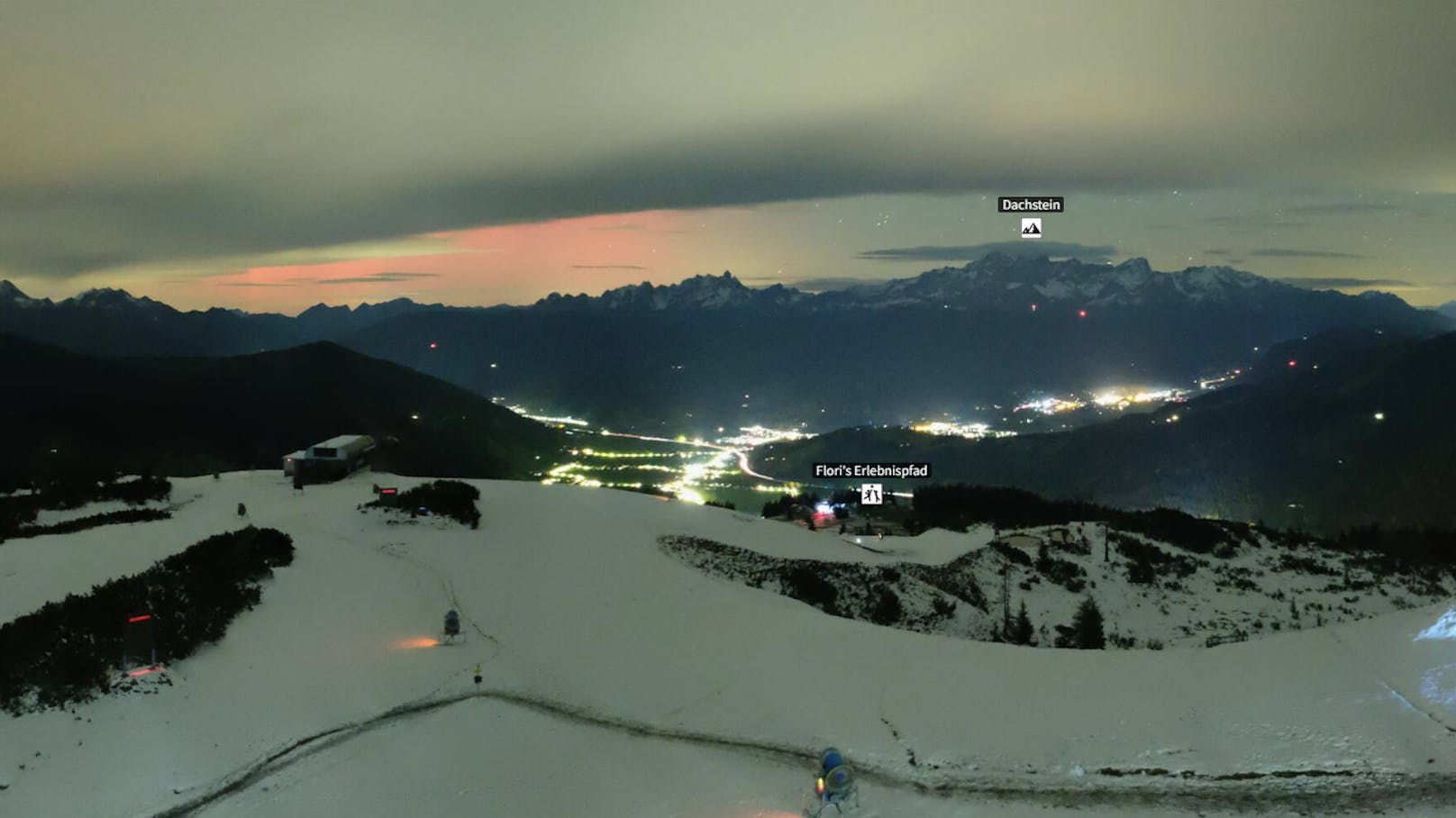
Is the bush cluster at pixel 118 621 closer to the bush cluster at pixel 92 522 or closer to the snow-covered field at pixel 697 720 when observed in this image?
the snow-covered field at pixel 697 720

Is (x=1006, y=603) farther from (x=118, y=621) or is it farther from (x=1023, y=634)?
(x=118, y=621)

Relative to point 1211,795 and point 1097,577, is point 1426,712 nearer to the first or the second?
point 1211,795

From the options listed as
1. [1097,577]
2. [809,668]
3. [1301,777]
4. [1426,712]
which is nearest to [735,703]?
[809,668]

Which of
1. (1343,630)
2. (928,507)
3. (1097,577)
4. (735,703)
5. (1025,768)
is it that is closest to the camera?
(1025,768)

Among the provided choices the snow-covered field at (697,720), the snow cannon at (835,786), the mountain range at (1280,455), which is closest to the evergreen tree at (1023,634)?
the snow-covered field at (697,720)

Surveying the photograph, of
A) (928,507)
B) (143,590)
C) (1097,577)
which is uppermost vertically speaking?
(143,590)

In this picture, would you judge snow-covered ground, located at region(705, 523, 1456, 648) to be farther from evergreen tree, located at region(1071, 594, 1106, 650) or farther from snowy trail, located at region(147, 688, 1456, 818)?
snowy trail, located at region(147, 688, 1456, 818)
